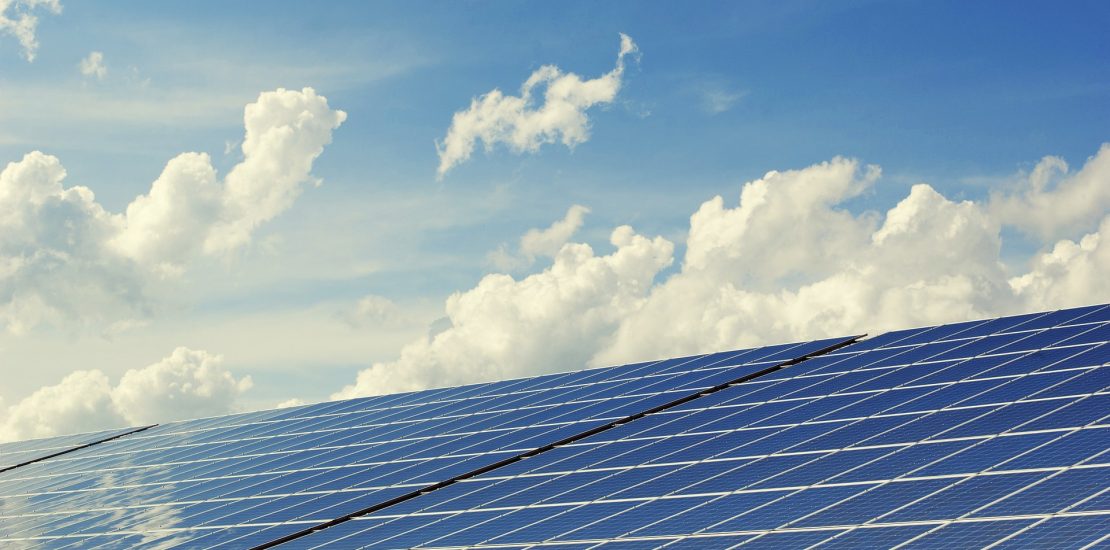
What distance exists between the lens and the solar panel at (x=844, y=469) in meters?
17.4

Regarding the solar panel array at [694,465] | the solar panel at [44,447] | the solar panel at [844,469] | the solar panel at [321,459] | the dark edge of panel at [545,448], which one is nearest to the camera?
the solar panel at [844,469]

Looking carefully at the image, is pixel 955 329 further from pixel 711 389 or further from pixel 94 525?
pixel 94 525

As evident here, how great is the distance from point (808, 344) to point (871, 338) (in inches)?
76.3

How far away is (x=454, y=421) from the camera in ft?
118

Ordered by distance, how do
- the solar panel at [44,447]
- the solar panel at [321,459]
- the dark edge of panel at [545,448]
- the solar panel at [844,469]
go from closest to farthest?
→ the solar panel at [844,469] < the dark edge of panel at [545,448] < the solar panel at [321,459] < the solar panel at [44,447]

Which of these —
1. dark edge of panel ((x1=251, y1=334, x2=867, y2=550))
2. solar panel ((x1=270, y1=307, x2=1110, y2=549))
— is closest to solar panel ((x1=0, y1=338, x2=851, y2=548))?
dark edge of panel ((x1=251, y1=334, x2=867, y2=550))

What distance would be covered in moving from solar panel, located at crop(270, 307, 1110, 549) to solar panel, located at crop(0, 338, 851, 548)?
1.77 m

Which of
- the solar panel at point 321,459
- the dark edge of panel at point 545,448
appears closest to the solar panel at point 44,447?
the solar panel at point 321,459

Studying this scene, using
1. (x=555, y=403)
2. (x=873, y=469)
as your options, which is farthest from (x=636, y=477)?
(x=555, y=403)

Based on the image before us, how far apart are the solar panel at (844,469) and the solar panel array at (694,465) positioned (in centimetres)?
6

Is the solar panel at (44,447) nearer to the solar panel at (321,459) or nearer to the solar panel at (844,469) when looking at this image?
the solar panel at (321,459)

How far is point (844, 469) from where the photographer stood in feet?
68.6

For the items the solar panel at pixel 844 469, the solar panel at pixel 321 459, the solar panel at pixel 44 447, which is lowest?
the solar panel at pixel 844 469

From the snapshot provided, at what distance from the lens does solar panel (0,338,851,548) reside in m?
27.8
